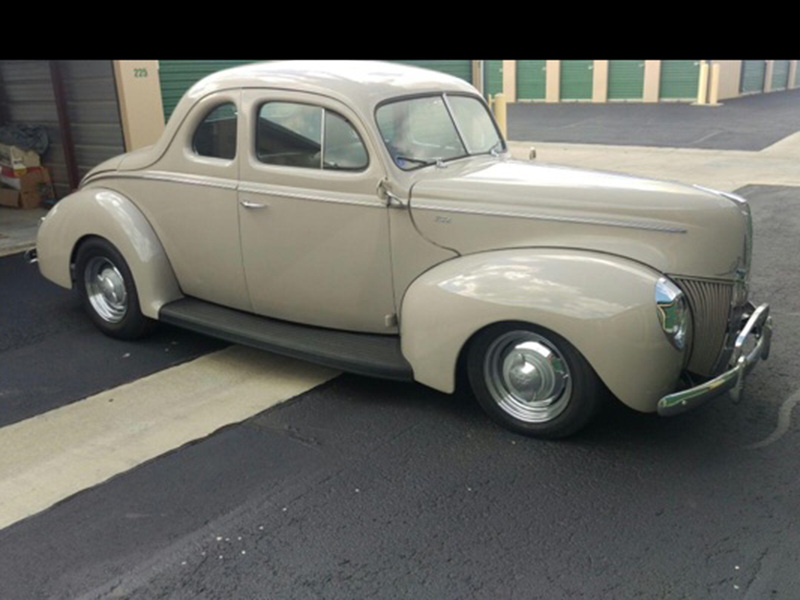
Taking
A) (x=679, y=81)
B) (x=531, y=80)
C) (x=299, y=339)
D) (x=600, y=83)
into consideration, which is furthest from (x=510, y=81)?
(x=299, y=339)

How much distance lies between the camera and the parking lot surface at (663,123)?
59.9 ft

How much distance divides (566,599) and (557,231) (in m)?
1.87

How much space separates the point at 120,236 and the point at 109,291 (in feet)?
1.68

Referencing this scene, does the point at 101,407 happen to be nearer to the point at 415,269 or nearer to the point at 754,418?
the point at 415,269

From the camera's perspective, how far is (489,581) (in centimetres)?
314

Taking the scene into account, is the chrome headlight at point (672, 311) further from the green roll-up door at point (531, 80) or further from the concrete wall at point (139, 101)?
the green roll-up door at point (531, 80)

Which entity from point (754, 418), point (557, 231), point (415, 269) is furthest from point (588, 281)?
point (754, 418)

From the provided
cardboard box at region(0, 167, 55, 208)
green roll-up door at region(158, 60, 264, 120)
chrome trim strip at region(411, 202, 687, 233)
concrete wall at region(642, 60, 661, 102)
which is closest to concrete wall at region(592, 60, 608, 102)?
concrete wall at region(642, 60, 661, 102)

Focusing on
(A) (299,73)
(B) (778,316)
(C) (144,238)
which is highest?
(A) (299,73)

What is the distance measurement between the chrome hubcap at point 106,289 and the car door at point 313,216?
119 centimetres

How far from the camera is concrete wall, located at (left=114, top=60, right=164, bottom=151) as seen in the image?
9.71 m

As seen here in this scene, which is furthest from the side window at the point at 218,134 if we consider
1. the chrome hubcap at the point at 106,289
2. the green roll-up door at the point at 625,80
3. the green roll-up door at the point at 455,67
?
the green roll-up door at the point at 625,80
